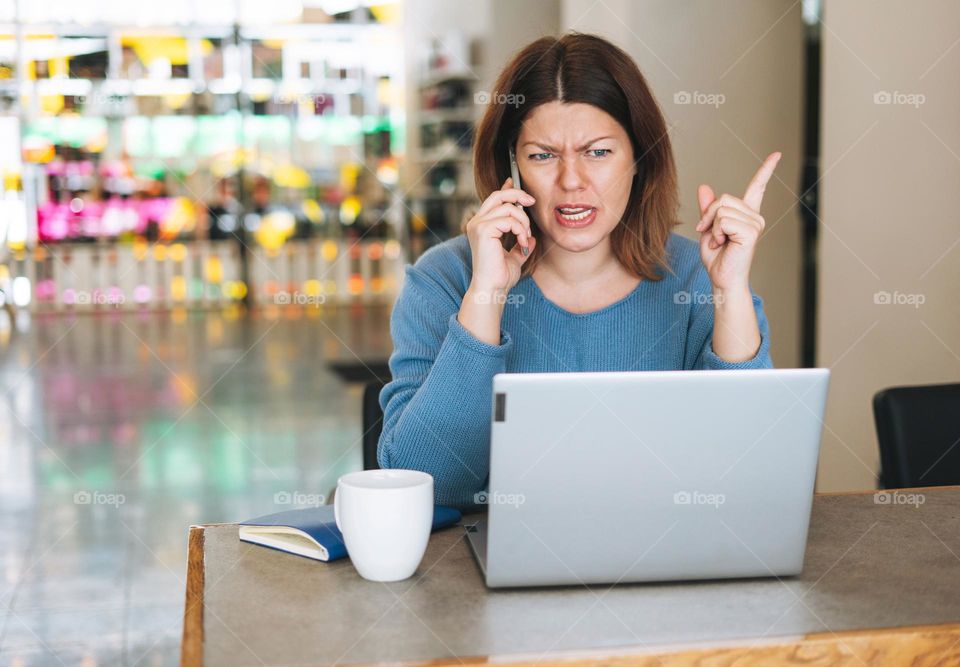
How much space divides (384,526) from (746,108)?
3321 mm

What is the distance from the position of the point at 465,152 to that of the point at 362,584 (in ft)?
29.0

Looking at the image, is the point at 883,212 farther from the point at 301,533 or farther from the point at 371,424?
the point at 301,533

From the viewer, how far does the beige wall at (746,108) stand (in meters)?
4.04

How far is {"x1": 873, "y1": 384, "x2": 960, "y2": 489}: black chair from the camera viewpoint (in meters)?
1.85

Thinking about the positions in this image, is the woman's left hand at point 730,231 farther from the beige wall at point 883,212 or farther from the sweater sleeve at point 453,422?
the beige wall at point 883,212

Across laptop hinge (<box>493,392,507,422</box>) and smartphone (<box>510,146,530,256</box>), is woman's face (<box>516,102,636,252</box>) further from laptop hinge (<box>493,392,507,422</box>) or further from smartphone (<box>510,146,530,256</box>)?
laptop hinge (<box>493,392,507,422</box>)

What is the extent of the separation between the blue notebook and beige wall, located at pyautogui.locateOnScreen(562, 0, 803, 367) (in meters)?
2.96

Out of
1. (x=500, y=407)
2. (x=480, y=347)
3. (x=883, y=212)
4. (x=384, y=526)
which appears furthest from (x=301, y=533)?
(x=883, y=212)

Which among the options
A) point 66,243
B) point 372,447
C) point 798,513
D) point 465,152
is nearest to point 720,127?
point 372,447

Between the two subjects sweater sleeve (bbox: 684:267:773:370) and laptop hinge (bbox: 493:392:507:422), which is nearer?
laptop hinge (bbox: 493:392:507:422)

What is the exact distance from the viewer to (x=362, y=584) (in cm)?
113

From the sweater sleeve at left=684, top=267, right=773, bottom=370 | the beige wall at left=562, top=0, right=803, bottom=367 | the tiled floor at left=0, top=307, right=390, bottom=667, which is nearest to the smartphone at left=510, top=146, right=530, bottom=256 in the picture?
the sweater sleeve at left=684, top=267, right=773, bottom=370

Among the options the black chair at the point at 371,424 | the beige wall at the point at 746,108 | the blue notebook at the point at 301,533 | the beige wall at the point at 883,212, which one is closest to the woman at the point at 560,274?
the black chair at the point at 371,424

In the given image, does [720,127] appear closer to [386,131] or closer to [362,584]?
[362,584]
